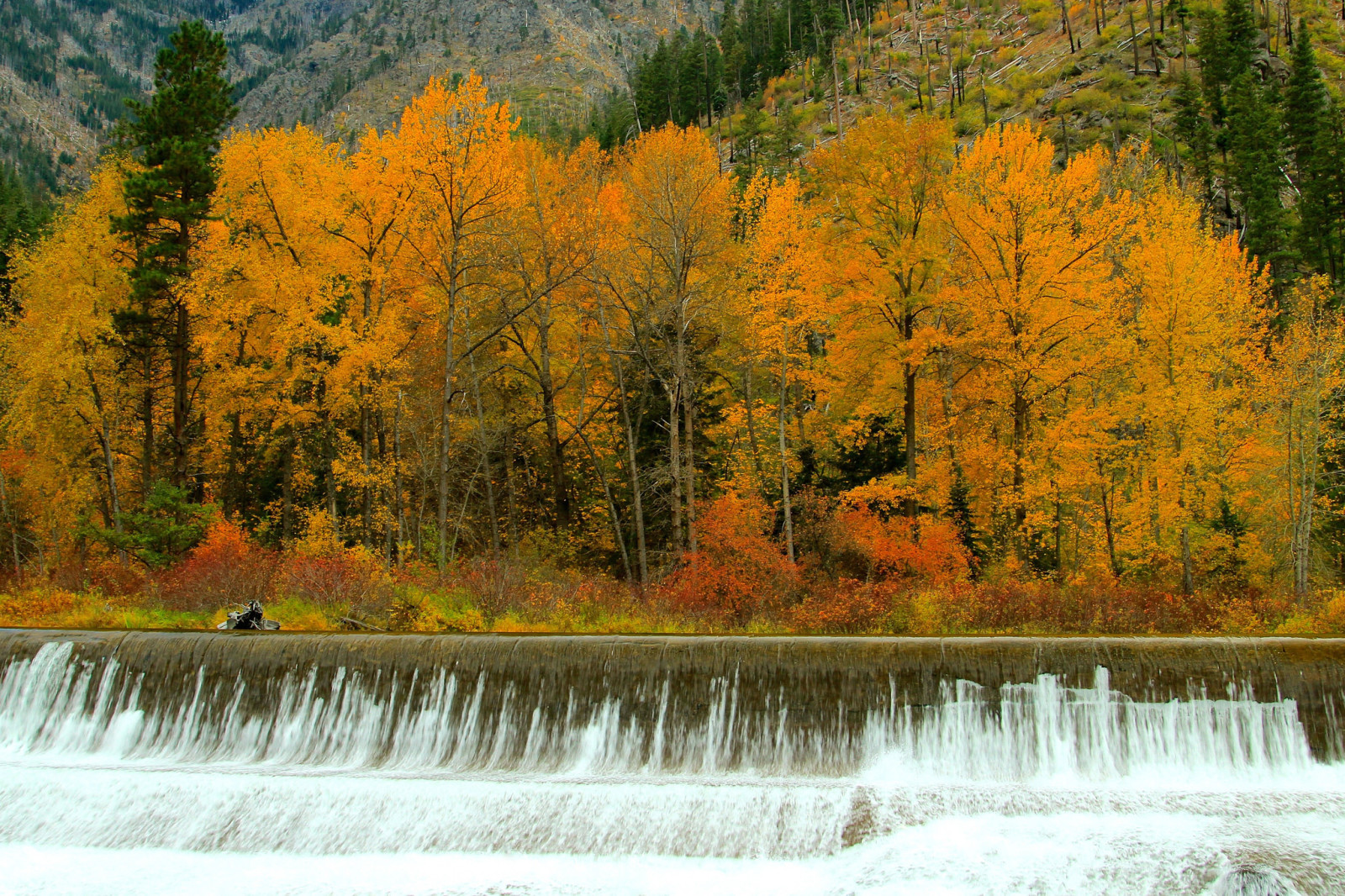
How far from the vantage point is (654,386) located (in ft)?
87.5

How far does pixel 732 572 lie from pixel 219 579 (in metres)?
11.3

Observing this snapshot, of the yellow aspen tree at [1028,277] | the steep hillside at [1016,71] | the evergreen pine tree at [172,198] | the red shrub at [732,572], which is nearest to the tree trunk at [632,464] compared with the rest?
the red shrub at [732,572]

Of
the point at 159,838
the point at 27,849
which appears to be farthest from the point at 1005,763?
the point at 27,849

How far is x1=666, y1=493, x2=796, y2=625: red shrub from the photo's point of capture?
17.8 meters

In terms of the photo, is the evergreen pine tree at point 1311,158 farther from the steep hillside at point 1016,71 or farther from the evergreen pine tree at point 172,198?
the evergreen pine tree at point 172,198

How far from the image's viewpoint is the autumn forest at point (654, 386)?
19703 mm

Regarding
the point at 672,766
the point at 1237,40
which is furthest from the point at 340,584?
the point at 1237,40

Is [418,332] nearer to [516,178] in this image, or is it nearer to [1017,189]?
[516,178]

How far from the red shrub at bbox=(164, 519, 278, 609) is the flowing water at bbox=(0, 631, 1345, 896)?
4.44 metres

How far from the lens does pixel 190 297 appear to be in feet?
73.6

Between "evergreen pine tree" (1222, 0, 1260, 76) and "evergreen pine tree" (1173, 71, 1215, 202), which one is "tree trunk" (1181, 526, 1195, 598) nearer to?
"evergreen pine tree" (1173, 71, 1215, 202)

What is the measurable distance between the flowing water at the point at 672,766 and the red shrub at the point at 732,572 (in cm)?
503

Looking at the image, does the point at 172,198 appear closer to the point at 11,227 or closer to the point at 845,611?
the point at 845,611

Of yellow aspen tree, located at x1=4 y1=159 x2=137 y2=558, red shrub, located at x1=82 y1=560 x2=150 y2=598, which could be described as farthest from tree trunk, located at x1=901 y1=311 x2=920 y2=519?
yellow aspen tree, located at x1=4 y1=159 x2=137 y2=558
